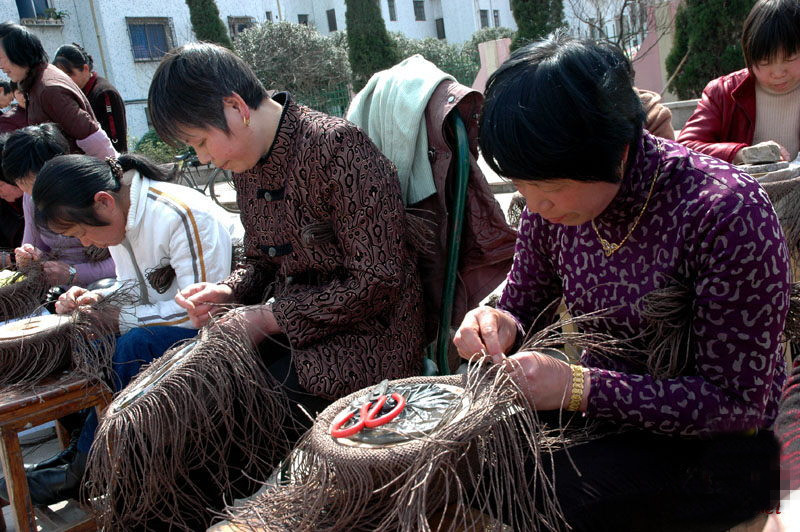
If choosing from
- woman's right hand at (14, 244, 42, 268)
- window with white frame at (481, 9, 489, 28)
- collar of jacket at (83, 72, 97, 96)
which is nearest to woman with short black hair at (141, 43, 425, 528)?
woman's right hand at (14, 244, 42, 268)

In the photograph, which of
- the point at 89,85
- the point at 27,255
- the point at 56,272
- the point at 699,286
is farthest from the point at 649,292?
the point at 89,85

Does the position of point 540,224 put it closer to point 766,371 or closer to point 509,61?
point 509,61

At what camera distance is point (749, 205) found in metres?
1.25

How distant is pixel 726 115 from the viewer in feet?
9.37

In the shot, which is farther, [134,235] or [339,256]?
[134,235]

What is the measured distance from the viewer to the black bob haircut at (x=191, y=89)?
199cm

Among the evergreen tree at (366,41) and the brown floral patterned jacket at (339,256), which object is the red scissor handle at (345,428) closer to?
the brown floral patterned jacket at (339,256)

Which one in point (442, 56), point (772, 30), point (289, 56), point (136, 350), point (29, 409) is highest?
point (289, 56)

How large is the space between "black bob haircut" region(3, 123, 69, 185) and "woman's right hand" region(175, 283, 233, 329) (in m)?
1.72

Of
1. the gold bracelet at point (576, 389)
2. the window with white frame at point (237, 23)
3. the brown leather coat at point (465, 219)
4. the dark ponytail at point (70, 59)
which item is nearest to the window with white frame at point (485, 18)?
the window with white frame at point (237, 23)

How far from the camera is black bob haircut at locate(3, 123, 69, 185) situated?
346 centimetres

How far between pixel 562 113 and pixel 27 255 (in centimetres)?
307

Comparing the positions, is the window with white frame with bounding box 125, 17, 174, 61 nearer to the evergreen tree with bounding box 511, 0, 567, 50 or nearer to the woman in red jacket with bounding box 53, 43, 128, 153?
the evergreen tree with bounding box 511, 0, 567, 50

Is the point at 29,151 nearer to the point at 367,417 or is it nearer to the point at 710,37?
the point at 367,417
